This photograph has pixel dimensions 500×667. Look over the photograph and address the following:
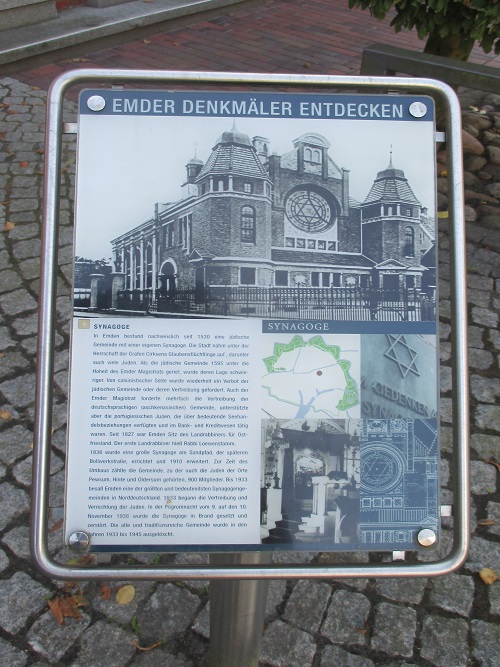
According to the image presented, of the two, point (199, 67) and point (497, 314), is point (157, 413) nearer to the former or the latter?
point (497, 314)

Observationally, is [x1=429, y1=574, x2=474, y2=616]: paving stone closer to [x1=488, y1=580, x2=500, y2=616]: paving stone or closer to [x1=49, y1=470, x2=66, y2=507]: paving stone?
[x1=488, y1=580, x2=500, y2=616]: paving stone

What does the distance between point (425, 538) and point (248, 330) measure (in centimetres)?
63

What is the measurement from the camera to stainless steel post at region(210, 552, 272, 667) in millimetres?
1859

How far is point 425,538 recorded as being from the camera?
1606 millimetres

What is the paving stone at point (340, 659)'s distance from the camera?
224 centimetres

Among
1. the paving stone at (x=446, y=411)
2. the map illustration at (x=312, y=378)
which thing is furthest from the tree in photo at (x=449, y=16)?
the map illustration at (x=312, y=378)

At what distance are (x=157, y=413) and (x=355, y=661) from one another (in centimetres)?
123

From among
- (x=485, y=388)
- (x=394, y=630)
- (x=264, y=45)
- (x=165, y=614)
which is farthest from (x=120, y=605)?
(x=264, y=45)

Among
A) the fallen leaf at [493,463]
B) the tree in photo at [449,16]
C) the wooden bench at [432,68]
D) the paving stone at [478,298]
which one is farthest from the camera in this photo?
the wooden bench at [432,68]

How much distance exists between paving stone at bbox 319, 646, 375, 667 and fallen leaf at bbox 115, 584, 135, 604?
69 centimetres

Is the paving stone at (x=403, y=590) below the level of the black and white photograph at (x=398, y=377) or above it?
below

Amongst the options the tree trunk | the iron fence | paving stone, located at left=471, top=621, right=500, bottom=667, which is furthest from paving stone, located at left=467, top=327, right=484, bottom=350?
the tree trunk

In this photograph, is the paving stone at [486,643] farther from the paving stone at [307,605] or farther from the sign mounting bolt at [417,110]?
the sign mounting bolt at [417,110]

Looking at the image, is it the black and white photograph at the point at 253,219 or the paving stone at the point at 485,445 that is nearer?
the black and white photograph at the point at 253,219
